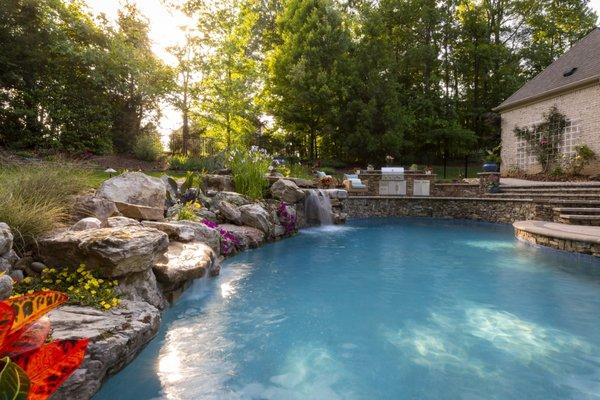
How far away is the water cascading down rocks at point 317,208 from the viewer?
11148 mm

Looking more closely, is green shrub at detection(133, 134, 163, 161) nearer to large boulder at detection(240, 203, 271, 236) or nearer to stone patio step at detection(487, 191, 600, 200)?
large boulder at detection(240, 203, 271, 236)

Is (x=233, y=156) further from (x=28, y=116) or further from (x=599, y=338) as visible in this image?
(x=599, y=338)

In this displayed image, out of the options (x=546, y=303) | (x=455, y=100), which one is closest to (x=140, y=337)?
(x=546, y=303)

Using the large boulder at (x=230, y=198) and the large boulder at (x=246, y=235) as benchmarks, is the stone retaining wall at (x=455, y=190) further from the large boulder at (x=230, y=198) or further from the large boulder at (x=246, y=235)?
the large boulder at (x=246, y=235)

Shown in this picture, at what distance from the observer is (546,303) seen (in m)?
4.81

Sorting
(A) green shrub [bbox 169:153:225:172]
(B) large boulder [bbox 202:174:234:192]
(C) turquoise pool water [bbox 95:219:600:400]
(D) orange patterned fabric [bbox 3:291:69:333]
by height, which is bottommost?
(C) turquoise pool water [bbox 95:219:600:400]

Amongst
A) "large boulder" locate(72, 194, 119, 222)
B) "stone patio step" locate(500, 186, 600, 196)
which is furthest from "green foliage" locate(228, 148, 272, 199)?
"stone patio step" locate(500, 186, 600, 196)

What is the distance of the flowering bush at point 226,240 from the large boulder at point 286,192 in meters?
3.11

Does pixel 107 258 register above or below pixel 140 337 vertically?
above

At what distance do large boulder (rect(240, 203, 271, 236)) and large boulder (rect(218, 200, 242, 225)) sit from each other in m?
0.12

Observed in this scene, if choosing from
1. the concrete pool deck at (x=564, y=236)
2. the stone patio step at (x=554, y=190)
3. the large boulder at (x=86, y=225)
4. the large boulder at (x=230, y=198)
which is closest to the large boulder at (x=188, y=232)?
the large boulder at (x=86, y=225)

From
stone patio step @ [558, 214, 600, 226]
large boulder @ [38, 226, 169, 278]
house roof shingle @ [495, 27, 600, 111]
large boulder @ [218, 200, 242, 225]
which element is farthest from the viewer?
house roof shingle @ [495, 27, 600, 111]

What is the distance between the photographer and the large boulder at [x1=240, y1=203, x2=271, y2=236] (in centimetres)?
841

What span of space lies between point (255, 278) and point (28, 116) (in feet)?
36.5
